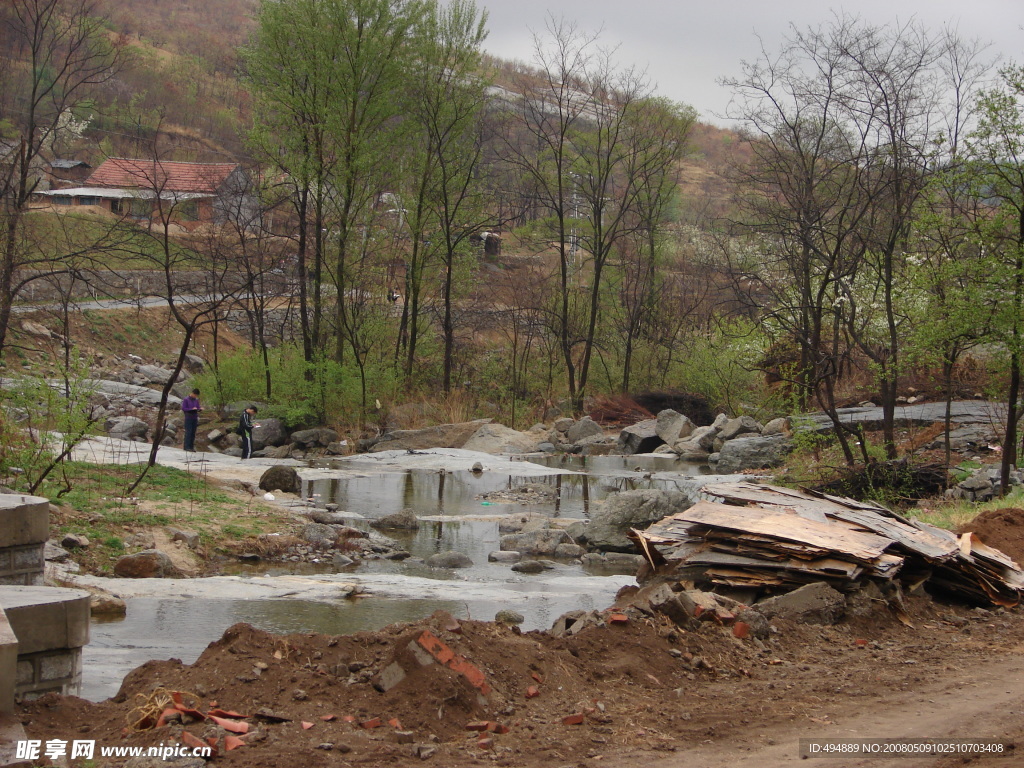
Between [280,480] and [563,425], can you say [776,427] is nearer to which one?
[563,425]

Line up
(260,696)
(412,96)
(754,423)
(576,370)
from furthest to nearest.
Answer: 1. (576,370)
2. (412,96)
3. (754,423)
4. (260,696)

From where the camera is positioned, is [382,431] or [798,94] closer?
[798,94]

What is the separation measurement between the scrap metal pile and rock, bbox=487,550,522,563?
9.97 feet

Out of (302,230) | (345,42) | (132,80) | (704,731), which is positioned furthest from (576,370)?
(132,80)

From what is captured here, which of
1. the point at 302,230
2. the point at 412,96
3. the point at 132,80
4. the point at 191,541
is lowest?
the point at 191,541

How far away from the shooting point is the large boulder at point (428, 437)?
76.3ft

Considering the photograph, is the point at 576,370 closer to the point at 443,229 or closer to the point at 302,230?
the point at 443,229

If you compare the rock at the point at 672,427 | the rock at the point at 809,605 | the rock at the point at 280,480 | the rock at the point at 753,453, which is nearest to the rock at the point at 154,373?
the rock at the point at 672,427

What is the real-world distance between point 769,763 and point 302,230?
81.2 ft

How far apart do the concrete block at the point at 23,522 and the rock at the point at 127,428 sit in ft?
53.0

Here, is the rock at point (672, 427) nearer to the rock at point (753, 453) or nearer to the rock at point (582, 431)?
the rock at point (582, 431)

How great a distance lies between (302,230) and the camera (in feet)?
89.0

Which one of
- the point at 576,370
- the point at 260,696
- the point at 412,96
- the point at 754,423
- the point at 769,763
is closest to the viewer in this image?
the point at 769,763

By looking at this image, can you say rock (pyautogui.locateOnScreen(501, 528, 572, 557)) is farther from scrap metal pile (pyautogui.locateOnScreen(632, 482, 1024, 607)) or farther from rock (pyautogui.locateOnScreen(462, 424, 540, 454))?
rock (pyautogui.locateOnScreen(462, 424, 540, 454))
